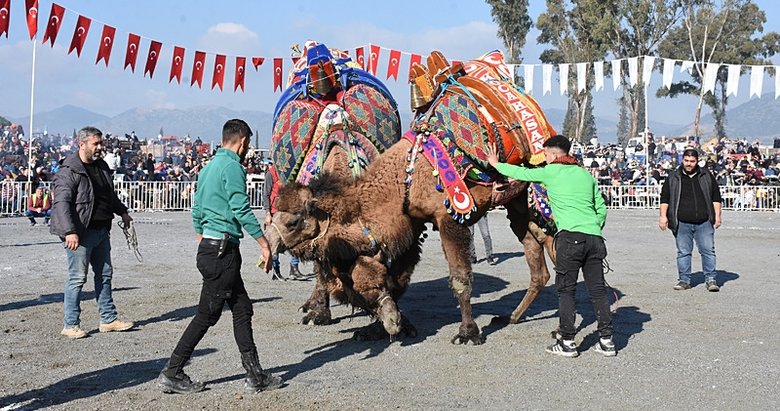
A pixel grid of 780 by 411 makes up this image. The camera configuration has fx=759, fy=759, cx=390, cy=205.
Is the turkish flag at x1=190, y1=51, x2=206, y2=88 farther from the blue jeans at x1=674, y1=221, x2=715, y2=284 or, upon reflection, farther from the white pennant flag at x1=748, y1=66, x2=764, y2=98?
the white pennant flag at x1=748, y1=66, x2=764, y2=98

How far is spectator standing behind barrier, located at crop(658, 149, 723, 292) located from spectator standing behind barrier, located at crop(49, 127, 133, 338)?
7.41 m

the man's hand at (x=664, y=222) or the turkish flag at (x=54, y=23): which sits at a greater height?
the turkish flag at (x=54, y=23)

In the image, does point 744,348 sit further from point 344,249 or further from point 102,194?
point 102,194

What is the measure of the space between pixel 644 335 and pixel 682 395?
6.76ft

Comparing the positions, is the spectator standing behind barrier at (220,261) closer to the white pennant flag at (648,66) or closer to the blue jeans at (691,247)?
the blue jeans at (691,247)

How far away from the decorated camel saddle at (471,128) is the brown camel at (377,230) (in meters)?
0.14

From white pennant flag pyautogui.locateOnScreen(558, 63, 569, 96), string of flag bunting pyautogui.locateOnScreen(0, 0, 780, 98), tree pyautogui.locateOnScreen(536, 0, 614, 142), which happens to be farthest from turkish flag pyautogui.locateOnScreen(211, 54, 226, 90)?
tree pyautogui.locateOnScreen(536, 0, 614, 142)

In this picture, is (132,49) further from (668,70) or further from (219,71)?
(668,70)

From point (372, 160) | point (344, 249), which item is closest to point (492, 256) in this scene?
point (372, 160)

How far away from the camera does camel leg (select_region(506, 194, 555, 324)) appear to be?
8406mm

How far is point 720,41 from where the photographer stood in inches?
2168

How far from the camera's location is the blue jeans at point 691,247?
10.6 m

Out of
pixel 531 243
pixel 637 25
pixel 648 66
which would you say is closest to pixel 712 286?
pixel 531 243

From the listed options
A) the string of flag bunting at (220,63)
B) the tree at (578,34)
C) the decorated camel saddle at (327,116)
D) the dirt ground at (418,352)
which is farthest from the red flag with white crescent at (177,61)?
the tree at (578,34)
